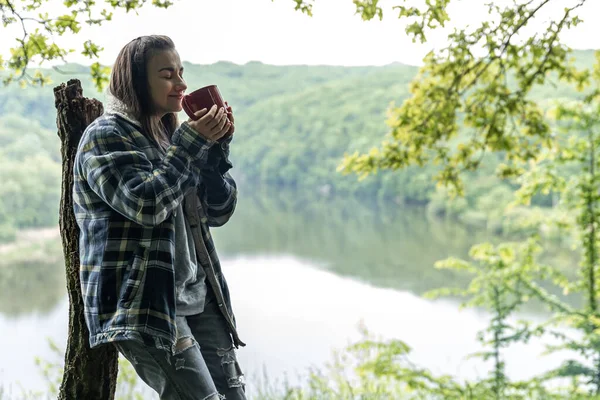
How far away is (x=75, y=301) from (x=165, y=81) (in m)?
0.70

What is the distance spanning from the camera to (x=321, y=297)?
18.7 m

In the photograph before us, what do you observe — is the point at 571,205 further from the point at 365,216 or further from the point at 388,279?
the point at 365,216

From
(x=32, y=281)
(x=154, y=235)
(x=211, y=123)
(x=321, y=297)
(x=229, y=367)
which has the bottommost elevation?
(x=321, y=297)

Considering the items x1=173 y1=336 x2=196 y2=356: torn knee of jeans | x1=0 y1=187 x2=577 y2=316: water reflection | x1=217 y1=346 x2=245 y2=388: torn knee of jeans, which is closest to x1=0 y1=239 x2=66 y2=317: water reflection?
x1=0 y1=187 x2=577 y2=316: water reflection

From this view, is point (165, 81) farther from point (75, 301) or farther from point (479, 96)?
point (479, 96)

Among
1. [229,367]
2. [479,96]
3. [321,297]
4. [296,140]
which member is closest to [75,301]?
[229,367]

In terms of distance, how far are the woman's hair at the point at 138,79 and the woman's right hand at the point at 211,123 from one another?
0.36 feet

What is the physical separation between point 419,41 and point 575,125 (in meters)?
2.82

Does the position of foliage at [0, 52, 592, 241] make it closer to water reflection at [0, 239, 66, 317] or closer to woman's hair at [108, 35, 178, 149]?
water reflection at [0, 239, 66, 317]

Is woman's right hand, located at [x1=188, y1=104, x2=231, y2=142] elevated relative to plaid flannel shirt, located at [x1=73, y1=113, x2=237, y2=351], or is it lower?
elevated

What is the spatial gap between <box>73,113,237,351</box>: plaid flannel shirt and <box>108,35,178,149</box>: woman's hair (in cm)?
6

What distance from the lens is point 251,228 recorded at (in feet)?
86.0

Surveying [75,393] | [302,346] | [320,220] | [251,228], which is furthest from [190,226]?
[320,220]

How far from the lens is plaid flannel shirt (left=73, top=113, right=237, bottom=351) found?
1.14m
